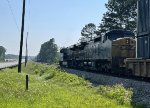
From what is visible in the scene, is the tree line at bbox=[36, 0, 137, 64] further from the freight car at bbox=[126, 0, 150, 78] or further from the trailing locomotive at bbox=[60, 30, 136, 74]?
the freight car at bbox=[126, 0, 150, 78]

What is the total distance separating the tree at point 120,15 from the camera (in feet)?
234

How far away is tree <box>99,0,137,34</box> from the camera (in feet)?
234

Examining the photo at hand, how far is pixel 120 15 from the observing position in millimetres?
74312

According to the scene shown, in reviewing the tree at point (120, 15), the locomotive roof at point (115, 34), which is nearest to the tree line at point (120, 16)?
the tree at point (120, 15)

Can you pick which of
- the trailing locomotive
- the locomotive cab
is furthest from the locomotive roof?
the locomotive cab

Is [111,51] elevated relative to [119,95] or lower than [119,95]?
elevated

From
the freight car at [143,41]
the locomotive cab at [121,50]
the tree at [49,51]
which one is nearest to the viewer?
the freight car at [143,41]

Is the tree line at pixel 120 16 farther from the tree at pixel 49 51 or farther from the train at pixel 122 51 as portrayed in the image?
the tree at pixel 49 51

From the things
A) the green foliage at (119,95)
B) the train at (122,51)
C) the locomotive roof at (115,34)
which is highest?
the locomotive roof at (115,34)

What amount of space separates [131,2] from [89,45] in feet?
102

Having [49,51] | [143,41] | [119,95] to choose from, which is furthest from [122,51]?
[49,51]

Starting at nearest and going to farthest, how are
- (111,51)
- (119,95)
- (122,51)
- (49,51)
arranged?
(119,95), (122,51), (111,51), (49,51)

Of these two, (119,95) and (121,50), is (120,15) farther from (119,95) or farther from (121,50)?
(119,95)

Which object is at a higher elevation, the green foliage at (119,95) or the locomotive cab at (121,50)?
the locomotive cab at (121,50)
